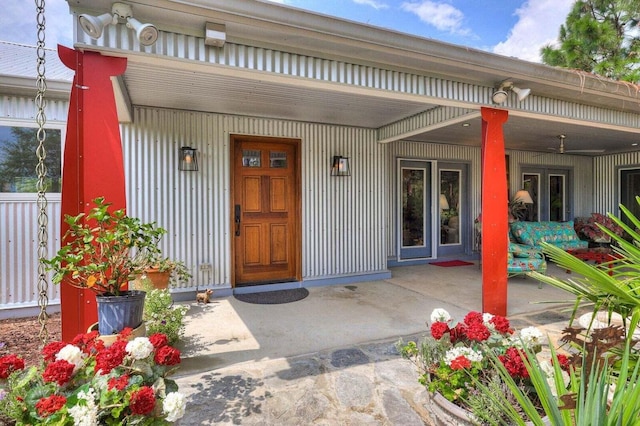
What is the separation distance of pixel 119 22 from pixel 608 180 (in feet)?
34.9

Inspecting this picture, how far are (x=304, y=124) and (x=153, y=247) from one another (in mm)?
3401

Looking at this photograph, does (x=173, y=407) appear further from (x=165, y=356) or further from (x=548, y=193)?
(x=548, y=193)

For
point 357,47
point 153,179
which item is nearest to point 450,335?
point 357,47

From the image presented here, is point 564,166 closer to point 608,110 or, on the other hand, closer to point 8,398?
point 608,110

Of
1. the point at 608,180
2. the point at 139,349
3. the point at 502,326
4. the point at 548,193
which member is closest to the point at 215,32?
the point at 139,349

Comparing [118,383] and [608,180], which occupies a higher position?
[608,180]

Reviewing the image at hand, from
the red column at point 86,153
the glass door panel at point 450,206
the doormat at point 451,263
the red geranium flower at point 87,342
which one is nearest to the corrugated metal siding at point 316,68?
the red column at point 86,153

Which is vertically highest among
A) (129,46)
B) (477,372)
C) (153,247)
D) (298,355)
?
(129,46)

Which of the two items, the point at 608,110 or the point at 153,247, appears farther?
the point at 608,110

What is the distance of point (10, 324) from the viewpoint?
3555mm

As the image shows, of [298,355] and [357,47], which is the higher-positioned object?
[357,47]

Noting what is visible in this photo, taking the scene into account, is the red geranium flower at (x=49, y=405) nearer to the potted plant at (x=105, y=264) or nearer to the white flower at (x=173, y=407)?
the white flower at (x=173, y=407)

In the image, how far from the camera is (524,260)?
5332 mm

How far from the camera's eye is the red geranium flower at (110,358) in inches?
52.7
